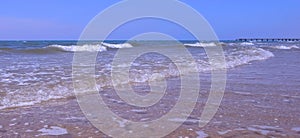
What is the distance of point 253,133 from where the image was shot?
171 inches

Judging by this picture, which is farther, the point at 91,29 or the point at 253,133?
the point at 91,29

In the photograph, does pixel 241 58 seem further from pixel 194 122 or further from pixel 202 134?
pixel 202 134

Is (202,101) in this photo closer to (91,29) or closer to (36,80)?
(91,29)

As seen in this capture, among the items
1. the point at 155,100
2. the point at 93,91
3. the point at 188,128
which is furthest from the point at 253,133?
the point at 93,91

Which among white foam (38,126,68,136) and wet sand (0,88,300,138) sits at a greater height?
wet sand (0,88,300,138)

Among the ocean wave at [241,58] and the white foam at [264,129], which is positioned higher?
the ocean wave at [241,58]

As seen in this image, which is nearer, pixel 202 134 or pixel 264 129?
pixel 202 134

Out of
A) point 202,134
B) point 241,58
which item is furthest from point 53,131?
point 241,58

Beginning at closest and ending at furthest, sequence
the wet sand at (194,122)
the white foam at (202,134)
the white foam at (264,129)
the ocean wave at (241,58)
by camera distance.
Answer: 1. the white foam at (202,134)
2. the wet sand at (194,122)
3. the white foam at (264,129)
4. the ocean wave at (241,58)

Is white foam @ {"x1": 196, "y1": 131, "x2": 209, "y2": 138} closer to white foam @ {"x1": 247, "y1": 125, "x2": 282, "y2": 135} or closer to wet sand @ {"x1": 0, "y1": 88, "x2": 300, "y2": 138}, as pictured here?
wet sand @ {"x1": 0, "y1": 88, "x2": 300, "y2": 138}

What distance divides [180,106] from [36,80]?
369 cm

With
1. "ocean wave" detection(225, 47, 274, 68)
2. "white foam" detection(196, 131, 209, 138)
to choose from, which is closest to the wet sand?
"white foam" detection(196, 131, 209, 138)

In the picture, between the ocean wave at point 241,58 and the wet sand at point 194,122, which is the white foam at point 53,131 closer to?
the wet sand at point 194,122

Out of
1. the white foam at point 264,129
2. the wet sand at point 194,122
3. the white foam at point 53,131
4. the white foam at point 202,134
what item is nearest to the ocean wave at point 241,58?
the wet sand at point 194,122
